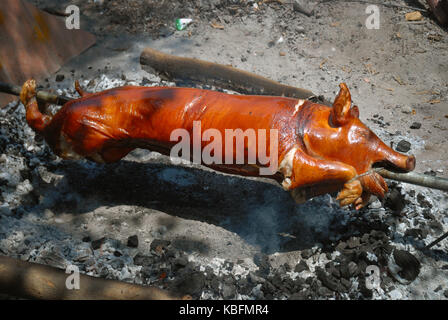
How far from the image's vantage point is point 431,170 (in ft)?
15.1

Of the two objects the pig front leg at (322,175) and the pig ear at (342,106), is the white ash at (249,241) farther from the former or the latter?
the pig ear at (342,106)

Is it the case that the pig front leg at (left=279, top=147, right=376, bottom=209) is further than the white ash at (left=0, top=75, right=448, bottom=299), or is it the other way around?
the white ash at (left=0, top=75, right=448, bottom=299)

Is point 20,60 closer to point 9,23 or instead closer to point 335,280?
point 9,23

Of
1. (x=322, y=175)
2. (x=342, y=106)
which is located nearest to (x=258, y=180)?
(x=322, y=175)

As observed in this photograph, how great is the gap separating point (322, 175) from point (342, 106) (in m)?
0.59

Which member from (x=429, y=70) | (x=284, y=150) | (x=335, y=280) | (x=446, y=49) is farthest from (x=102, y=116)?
(x=446, y=49)

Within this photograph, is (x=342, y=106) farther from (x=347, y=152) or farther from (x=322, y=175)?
(x=322, y=175)

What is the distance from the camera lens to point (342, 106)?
121 inches

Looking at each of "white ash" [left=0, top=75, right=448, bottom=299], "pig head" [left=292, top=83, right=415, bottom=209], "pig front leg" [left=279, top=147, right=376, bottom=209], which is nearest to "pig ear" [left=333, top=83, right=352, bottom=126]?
"pig head" [left=292, top=83, right=415, bottom=209]

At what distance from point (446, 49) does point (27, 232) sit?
22.4 feet

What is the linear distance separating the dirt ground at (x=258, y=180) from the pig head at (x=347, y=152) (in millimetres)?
943

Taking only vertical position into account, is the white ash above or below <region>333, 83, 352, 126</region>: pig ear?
below

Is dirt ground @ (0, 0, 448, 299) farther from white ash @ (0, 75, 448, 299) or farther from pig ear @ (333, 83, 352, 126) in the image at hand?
pig ear @ (333, 83, 352, 126)

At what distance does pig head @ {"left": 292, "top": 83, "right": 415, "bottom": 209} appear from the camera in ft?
10.2
